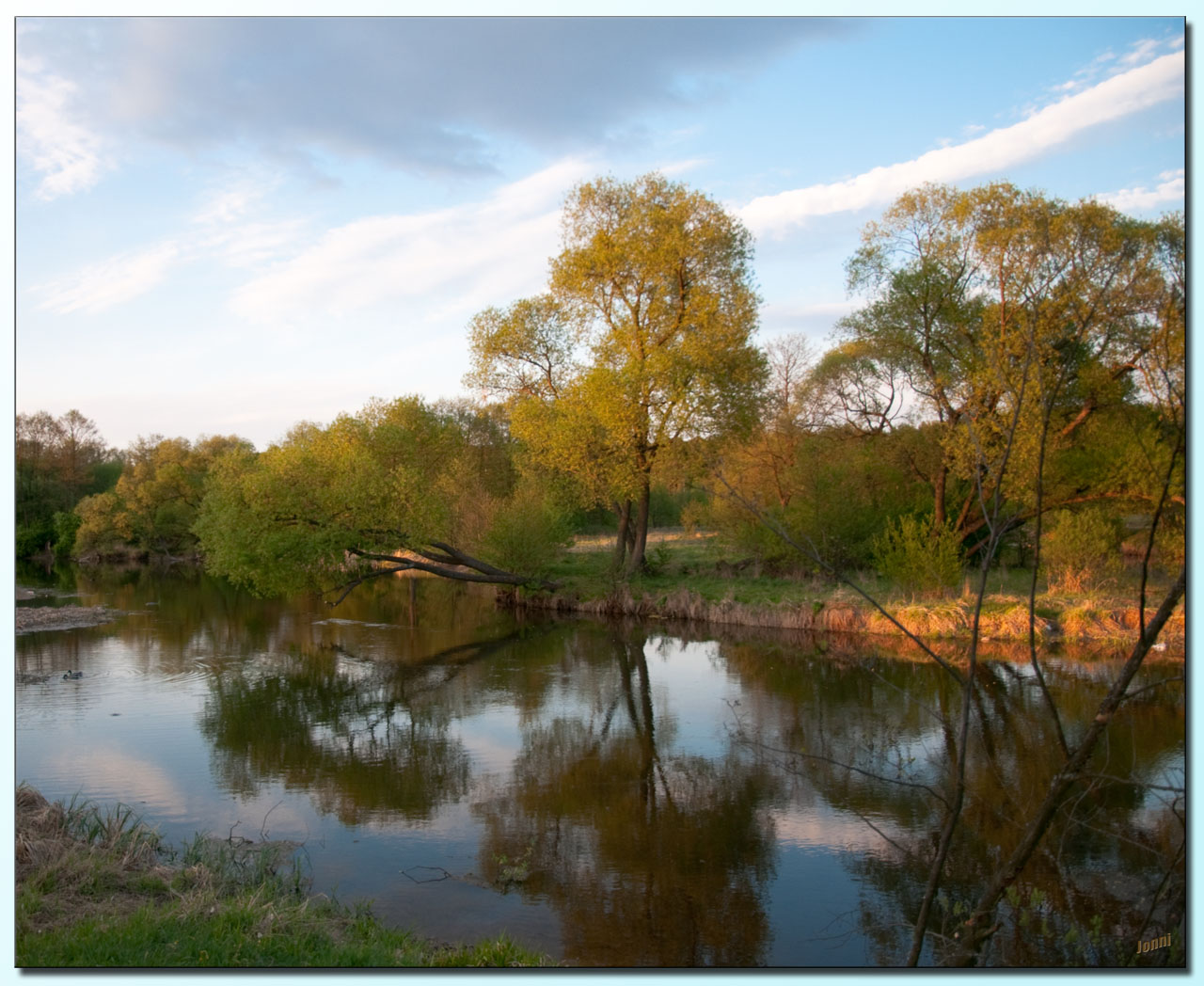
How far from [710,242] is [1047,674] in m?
11.8

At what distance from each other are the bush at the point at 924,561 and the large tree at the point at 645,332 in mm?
4903

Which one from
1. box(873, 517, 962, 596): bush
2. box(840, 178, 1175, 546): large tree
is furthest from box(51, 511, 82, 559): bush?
box(873, 517, 962, 596): bush

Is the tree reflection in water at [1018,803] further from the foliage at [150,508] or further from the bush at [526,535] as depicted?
the foliage at [150,508]

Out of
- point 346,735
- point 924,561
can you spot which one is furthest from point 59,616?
point 924,561

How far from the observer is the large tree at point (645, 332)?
18875 millimetres

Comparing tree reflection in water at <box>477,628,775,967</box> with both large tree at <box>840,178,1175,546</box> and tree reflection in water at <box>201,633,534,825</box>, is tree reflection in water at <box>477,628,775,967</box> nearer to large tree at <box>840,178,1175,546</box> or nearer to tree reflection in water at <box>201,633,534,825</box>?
tree reflection in water at <box>201,633,534,825</box>

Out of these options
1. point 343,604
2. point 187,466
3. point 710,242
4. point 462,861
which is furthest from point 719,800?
point 187,466

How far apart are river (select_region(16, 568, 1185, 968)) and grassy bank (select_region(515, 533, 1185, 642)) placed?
0.78 metres

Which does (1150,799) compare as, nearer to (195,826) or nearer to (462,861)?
(462,861)

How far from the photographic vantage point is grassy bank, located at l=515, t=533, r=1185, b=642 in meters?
12.3

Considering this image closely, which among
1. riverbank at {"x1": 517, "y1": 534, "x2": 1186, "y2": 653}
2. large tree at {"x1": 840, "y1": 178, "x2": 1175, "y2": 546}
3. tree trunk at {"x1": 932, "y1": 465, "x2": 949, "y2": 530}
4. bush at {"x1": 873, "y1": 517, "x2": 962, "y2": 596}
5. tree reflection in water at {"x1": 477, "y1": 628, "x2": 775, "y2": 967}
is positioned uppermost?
large tree at {"x1": 840, "y1": 178, "x2": 1175, "y2": 546}

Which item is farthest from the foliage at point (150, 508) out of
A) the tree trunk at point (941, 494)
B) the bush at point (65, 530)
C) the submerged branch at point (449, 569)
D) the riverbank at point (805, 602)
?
the tree trunk at point (941, 494)

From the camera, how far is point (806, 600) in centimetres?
1744

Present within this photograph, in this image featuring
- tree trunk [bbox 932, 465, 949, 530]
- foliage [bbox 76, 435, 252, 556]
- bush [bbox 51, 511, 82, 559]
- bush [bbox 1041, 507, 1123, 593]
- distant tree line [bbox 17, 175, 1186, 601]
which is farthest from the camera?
foliage [bbox 76, 435, 252, 556]
